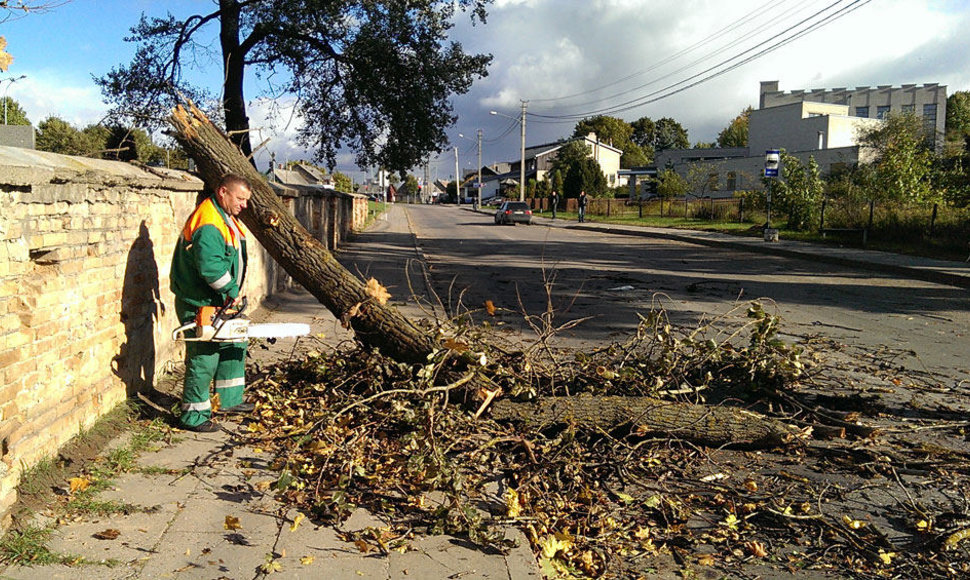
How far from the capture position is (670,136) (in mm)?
106938

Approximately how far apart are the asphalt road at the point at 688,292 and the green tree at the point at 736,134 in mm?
71935

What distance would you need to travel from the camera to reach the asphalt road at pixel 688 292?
8.60 m

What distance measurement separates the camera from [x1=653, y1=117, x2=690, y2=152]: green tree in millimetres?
106812

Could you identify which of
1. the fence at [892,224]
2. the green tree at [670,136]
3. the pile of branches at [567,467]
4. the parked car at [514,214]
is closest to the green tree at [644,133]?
the green tree at [670,136]

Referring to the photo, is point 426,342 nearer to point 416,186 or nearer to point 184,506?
point 184,506

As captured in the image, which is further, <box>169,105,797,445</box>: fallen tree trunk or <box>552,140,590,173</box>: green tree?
<box>552,140,590,173</box>: green tree

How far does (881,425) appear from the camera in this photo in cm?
527

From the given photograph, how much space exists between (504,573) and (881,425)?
3.36 m

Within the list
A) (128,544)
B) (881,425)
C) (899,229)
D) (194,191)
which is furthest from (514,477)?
(899,229)

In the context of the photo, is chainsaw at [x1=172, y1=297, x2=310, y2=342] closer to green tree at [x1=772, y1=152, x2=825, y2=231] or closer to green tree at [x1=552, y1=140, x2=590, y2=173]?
green tree at [x1=772, y1=152, x2=825, y2=231]

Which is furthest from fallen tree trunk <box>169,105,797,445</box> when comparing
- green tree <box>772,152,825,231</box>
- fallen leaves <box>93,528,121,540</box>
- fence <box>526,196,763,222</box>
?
fence <box>526,196,763,222</box>

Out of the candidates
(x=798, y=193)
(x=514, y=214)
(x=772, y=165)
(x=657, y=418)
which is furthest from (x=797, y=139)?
(x=657, y=418)

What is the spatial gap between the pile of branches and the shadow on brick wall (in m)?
0.87

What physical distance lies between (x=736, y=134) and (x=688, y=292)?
84.4m
